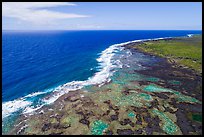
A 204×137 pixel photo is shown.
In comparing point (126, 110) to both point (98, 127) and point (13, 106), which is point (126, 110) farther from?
point (13, 106)

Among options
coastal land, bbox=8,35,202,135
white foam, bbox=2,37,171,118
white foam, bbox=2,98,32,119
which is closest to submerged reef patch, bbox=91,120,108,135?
coastal land, bbox=8,35,202,135

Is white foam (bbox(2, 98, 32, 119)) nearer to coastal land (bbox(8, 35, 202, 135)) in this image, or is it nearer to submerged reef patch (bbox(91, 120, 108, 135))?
coastal land (bbox(8, 35, 202, 135))

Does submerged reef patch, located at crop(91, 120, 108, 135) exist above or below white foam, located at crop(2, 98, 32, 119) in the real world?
above

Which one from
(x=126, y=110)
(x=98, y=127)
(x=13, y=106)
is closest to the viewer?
(x=98, y=127)

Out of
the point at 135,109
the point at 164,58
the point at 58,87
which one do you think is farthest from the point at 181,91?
the point at 164,58

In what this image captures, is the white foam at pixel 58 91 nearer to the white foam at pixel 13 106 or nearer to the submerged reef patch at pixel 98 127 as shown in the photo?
the white foam at pixel 13 106

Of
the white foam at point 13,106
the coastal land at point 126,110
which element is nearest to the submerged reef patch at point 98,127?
the coastal land at point 126,110

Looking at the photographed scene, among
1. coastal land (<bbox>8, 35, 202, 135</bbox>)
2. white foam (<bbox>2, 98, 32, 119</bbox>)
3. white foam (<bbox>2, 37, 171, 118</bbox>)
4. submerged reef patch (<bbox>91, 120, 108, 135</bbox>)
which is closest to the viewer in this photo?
submerged reef patch (<bbox>91, 120, 108, 135</bbox>)

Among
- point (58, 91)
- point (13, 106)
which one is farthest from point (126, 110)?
point (13, 106)
